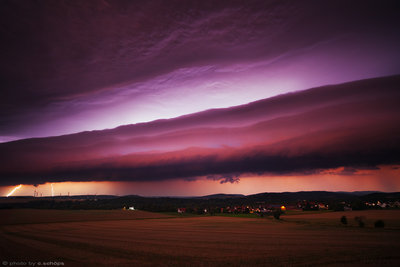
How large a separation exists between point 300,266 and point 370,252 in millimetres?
12334

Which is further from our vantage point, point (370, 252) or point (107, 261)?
point (370, 252)

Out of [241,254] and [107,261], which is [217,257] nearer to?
[241,254]

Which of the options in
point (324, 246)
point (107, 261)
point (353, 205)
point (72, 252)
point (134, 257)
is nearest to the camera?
point (107, 261)

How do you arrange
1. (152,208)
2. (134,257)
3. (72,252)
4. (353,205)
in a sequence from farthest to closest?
(152,208)
(353,205)
(72,252)
(134,257)

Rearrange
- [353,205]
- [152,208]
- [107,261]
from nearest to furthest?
[107,261], [353,205], [152,208]

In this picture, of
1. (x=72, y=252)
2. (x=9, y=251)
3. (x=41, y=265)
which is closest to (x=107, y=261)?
(x=41, y=265)

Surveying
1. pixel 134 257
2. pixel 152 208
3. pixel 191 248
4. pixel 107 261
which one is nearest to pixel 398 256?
pixel 191 248

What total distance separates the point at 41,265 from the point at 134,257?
9272mm

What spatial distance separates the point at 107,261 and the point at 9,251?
57.1 feet

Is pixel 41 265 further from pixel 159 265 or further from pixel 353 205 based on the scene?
pixel 353 205

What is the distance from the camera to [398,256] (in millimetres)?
28469

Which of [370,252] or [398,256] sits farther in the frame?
[370,252]

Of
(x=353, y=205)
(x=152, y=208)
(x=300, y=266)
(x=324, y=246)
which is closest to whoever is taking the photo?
(x=300, y=266)

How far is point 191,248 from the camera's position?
119 ft
